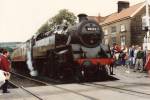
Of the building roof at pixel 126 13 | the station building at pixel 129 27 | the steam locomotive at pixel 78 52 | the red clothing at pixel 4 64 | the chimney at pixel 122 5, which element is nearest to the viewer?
the red clothing at pixel 4 64

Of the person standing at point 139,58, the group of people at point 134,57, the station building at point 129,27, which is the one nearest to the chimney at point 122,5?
the station building at point 129,27

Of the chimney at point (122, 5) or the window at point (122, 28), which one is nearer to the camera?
the window at point (122, 28)

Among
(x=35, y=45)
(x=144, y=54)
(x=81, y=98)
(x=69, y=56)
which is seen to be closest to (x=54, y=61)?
(x=69, y=56)

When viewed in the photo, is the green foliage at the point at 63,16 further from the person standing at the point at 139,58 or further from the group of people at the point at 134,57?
the person standing at the point at 139,58

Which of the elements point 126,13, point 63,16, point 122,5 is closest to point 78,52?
point 126,13

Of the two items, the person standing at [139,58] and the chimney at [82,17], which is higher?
Result: the chimney at [82,17]

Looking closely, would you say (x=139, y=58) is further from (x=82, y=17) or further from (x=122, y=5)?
(x=122, y=5)

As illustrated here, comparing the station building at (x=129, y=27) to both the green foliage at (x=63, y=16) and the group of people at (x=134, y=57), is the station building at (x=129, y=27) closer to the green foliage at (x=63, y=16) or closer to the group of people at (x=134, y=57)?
the group of people at (x=134, y=57)

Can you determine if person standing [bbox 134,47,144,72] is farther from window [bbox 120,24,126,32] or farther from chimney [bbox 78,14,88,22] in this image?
window [bbox 120,24,126,32]

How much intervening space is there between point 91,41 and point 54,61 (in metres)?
2.35

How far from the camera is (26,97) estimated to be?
13695mm

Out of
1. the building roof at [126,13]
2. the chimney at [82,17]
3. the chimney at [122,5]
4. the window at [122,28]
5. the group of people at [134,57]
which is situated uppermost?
the chimney at [122,5]

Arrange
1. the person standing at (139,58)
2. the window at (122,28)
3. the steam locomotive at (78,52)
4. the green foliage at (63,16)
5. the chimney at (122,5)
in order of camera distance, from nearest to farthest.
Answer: the steam locomotive at (78,52) < the person standing at (139,58) < the window at (122,28) < the chimney at (122,5) < the green foliage at (63,16)

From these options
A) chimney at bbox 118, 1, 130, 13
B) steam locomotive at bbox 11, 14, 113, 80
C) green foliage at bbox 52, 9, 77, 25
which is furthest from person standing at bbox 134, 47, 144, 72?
green foliage at bbox 52, 9, 77, 25
